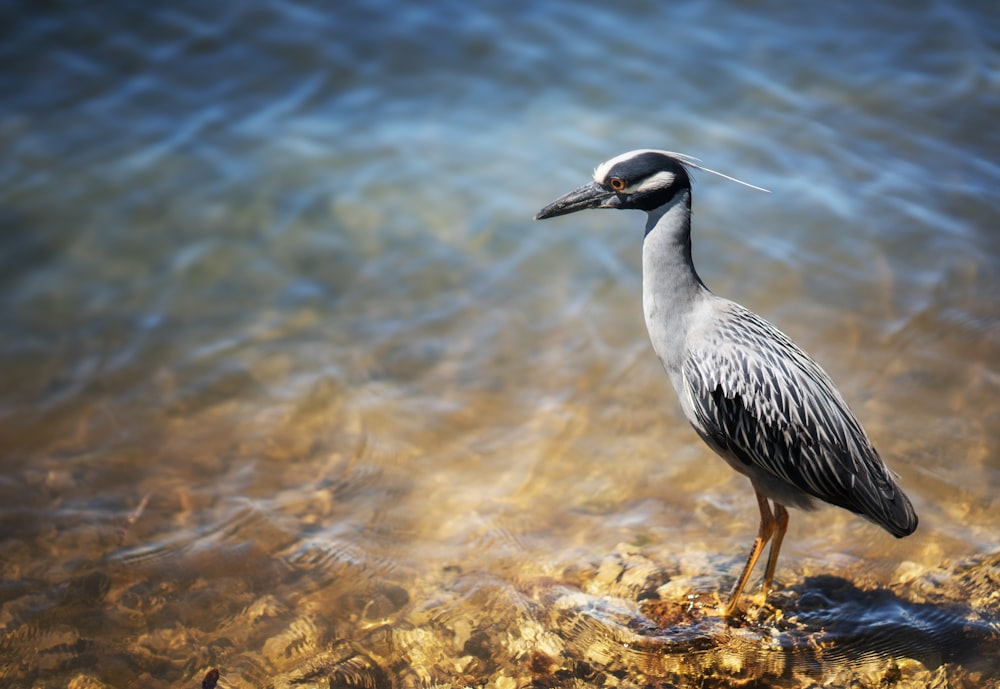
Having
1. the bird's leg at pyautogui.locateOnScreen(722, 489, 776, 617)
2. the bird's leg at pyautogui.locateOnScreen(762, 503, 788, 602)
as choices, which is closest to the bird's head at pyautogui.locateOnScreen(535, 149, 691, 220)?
the bird's leg at pyautogui.locateOnScreen(722, 489, 776, 617)

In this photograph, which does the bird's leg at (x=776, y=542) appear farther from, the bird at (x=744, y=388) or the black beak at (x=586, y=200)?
the black beak at (x=586, y=200)

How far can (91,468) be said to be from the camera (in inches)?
215

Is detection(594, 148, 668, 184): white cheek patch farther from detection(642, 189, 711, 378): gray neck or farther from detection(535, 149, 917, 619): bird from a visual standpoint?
detection(642, 189, 711, 378): gray neck

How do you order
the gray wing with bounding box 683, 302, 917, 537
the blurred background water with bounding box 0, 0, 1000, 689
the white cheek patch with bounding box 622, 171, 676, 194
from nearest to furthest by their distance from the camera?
the gray wing with bounding box 683, 302, 917, 537
the white cheek patch with bounding box 622, 171, 676, 194
the blurred background water with bounding box 0, 0, 1000, 689

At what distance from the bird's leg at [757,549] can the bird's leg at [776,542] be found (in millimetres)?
14

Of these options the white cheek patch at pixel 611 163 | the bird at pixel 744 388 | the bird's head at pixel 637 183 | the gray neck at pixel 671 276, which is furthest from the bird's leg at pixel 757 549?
the white cheek patch at pixel 611 163

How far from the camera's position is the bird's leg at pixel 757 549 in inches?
169

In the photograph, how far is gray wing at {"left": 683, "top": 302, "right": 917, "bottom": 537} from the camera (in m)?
4.04

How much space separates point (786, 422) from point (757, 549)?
69cm

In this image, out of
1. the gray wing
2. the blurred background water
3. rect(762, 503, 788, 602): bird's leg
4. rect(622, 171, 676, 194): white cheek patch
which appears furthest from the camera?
the blurred background water

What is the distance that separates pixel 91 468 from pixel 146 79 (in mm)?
5138

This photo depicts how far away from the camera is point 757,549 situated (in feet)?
14.3

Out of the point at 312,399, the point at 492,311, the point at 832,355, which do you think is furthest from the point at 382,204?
the point at 832,355

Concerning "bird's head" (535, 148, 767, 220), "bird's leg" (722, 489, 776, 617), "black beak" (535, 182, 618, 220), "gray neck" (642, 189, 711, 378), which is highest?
"bird's head" (535, 148, 767, 220)
